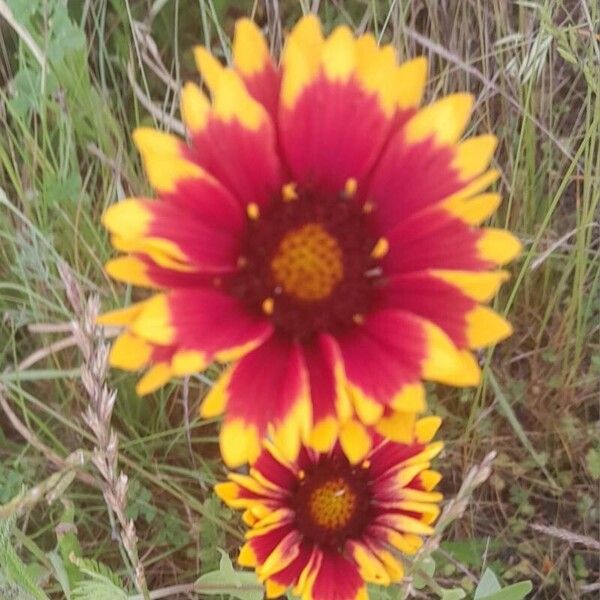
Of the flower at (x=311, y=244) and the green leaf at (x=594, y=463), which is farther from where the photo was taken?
the green leaf at (x=594, y=463)

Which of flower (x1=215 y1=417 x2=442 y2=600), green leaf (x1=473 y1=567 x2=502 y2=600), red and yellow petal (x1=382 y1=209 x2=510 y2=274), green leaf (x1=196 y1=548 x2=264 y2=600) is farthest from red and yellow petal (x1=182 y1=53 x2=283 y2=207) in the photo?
green leaf (x1=473 y1=567 x2=502 y2=600)

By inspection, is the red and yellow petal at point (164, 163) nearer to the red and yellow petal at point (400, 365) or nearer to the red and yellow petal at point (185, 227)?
the red and yellow petal at point (185, 227)

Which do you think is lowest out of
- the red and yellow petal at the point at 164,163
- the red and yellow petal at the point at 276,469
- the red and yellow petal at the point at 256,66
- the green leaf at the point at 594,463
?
the green leaf at the point at 594,463

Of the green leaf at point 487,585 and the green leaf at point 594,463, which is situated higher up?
the green leaf at point 487,585

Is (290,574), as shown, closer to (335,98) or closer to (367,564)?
(367,564)

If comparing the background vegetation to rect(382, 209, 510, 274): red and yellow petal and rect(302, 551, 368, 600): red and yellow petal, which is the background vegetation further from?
rect(382, 209, 510, 274): red and yellow petal

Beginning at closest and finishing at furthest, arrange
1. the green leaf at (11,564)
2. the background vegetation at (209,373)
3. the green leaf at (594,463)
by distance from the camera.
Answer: the green leaf at (11,564) → the background vegetation at (209,373) → the green leaf at (594,463)

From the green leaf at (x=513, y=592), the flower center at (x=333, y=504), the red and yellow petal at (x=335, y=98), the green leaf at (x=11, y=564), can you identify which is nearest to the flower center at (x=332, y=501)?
the flower center at (x=333, y=504)

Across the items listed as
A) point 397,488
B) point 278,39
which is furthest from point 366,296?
point 278,39
